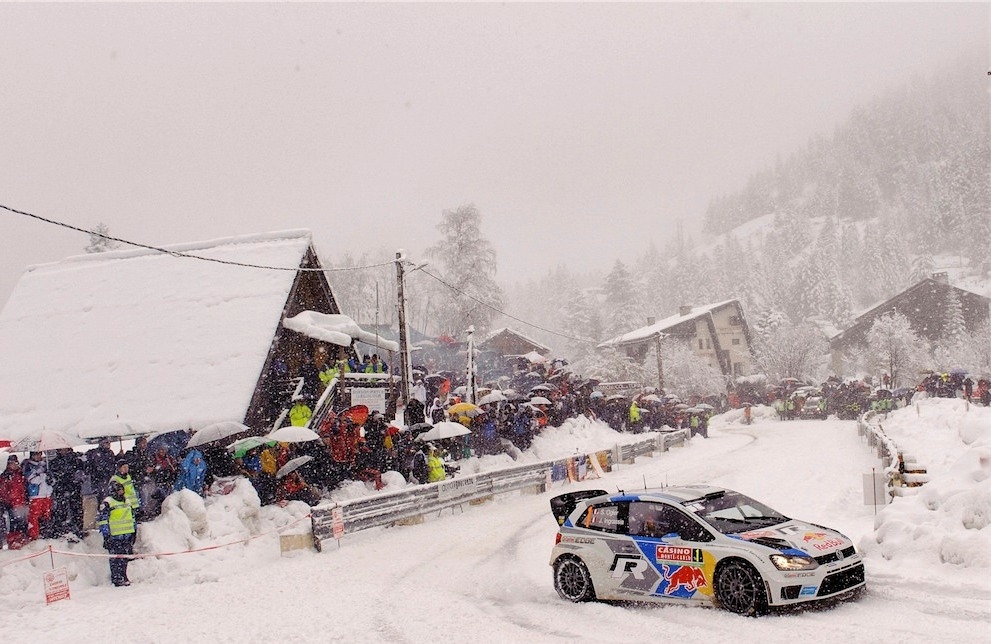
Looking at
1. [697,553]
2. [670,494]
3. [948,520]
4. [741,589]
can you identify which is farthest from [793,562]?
[948,520]

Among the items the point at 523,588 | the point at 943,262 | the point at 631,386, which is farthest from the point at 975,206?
the point at 523,588

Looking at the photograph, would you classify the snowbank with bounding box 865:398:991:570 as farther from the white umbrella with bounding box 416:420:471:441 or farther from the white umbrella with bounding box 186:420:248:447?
the white umbrella with bounding box 186:420:248:447

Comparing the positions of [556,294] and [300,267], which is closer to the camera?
[300,267]

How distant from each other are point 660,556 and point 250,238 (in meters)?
22.9

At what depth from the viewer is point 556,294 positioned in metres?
190

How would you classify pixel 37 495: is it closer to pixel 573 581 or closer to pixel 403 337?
pixel 573 581

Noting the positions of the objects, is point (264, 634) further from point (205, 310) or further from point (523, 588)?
point (205, 310)

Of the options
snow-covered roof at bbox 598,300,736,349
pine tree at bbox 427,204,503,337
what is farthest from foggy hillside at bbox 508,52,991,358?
pine tree at bbox 427,204,503,337

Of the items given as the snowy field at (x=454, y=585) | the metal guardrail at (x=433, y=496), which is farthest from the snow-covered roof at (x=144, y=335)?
the snowy field at (x=454, y=585)

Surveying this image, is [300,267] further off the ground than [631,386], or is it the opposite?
[300,267]

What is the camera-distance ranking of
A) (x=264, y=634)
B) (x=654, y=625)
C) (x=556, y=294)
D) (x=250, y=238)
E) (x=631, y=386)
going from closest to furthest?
(x=654, y=625) < (x=264, y=634) < (x=250, y=238) < (x=631, y=386) < (x=556, y=294)

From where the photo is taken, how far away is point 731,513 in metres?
9.76

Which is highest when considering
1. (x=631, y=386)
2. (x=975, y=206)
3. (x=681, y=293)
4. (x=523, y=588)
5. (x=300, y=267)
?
(x=975, y=206)

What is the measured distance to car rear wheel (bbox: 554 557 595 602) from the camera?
10.1 m
